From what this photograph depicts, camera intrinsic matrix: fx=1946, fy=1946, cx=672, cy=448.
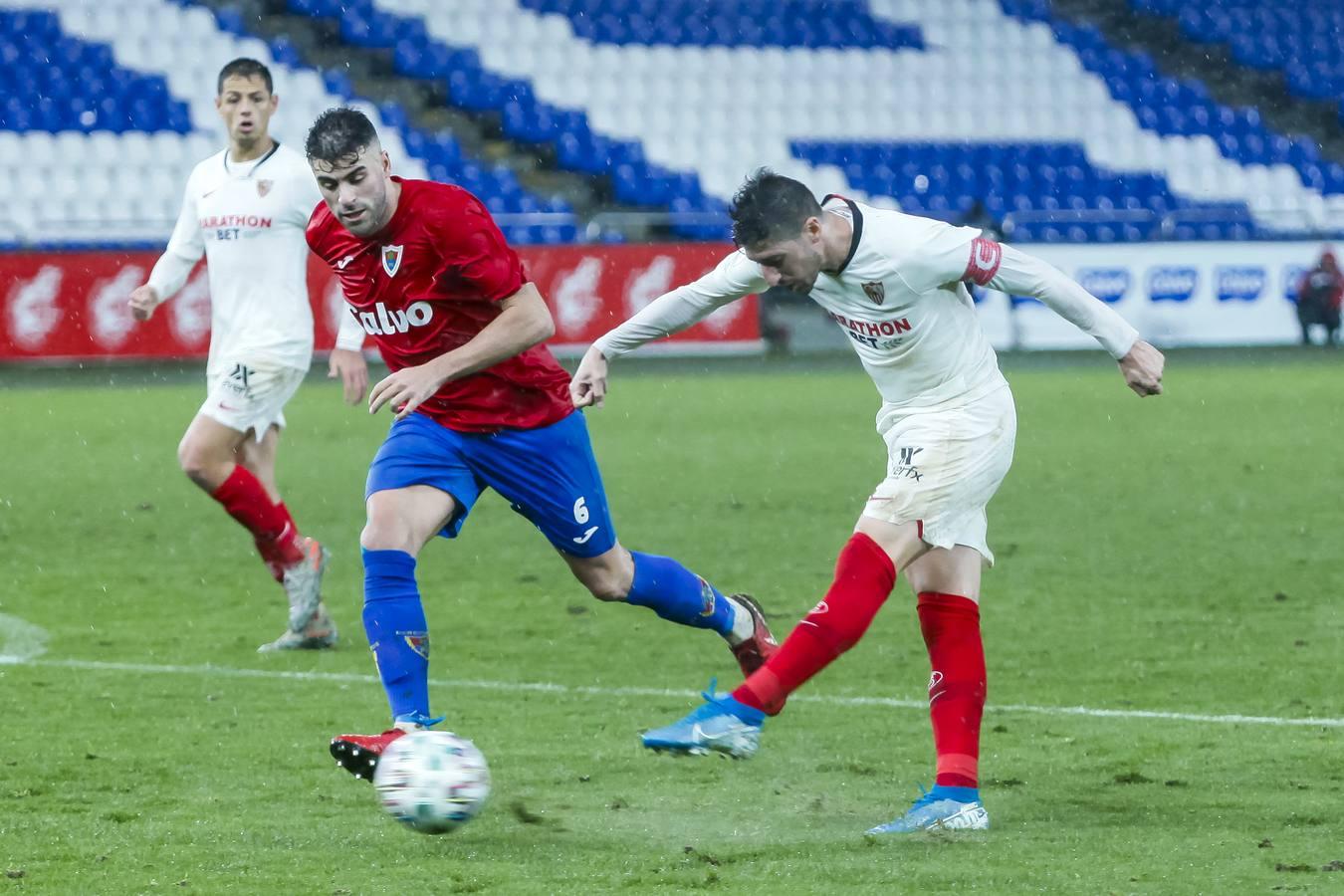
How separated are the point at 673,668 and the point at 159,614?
2402 millimetres

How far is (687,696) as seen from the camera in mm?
6312

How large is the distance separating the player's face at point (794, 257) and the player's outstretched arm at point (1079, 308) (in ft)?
1.26

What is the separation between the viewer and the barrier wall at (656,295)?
64.3 feet

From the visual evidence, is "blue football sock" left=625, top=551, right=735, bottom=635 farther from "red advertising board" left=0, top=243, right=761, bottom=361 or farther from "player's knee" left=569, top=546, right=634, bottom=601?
"red advertising board" left=0, top=243, right=761, bottom=361

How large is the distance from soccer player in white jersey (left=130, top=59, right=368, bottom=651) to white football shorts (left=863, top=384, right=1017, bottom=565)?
3157mm

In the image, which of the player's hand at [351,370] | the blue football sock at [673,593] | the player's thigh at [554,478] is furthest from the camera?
the player's hand at [351,370]

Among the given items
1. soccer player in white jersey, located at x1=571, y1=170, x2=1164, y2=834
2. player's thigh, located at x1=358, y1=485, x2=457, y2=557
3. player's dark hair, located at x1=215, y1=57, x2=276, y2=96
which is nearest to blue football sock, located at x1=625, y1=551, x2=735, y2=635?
player's thigh, located at x1=358, y1=485, x2=457, y2=557

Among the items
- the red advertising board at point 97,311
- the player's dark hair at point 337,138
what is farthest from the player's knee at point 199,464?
the red advertising board at point 97,311

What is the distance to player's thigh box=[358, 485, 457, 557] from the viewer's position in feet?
15.9

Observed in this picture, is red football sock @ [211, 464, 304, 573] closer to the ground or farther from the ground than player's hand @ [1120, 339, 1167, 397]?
closer to the ground

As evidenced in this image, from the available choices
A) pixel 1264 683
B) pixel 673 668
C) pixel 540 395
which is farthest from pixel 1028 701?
pixel 540 395

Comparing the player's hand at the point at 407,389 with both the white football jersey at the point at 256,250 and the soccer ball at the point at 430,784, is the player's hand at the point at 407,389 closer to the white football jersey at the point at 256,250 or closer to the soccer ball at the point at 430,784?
the soccer ball at the point at 430,784

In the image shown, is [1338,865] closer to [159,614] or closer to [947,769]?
[947,769]

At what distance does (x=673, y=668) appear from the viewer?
6.86 m
